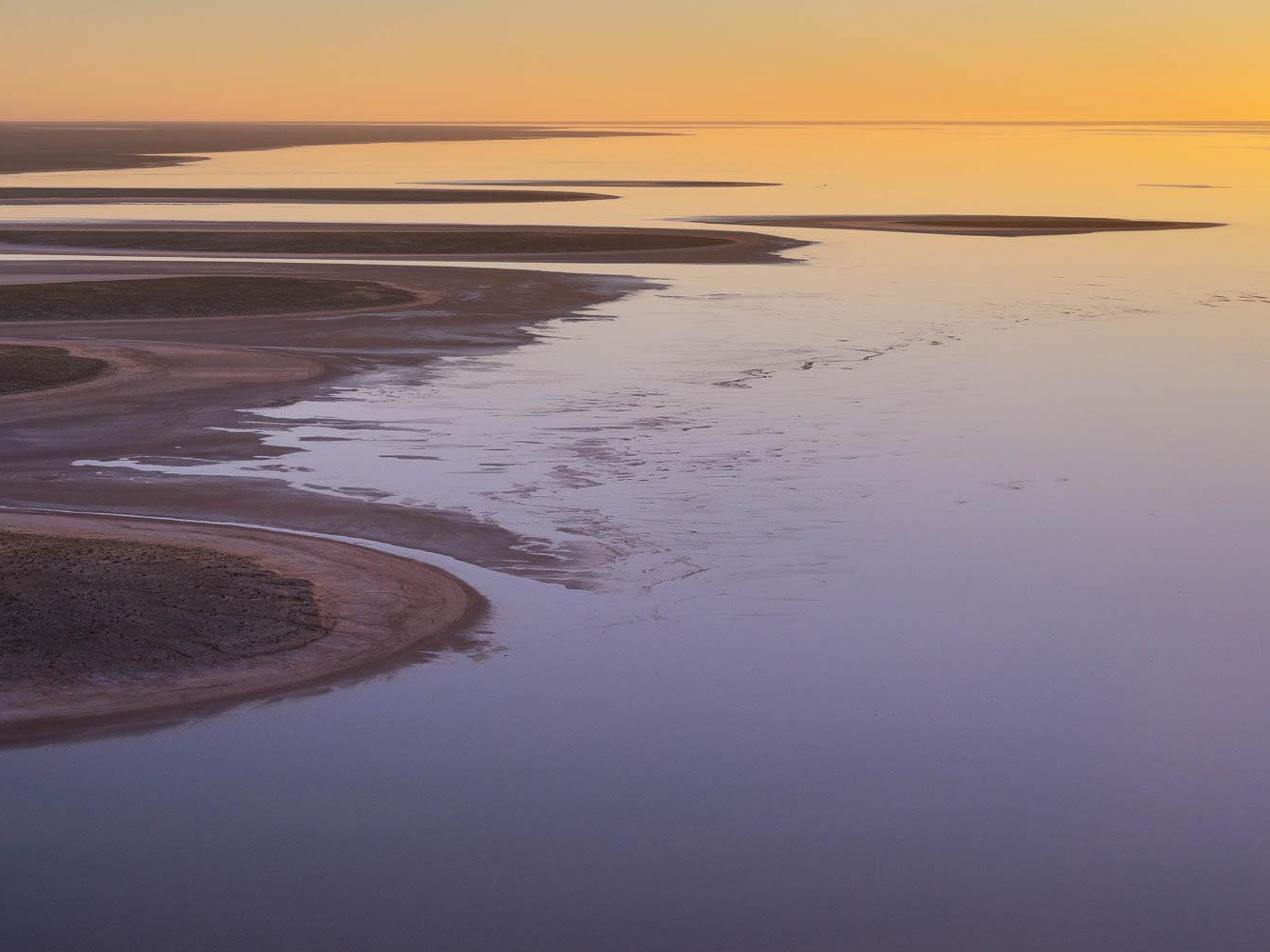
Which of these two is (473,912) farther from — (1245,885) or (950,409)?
(950,409)

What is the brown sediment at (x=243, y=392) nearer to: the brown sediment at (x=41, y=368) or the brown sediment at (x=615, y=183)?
the brown sediment at (x=41, y=368)

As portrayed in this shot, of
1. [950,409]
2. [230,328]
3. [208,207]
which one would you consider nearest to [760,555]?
[950,409]

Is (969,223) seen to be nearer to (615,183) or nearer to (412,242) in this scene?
(412,242)

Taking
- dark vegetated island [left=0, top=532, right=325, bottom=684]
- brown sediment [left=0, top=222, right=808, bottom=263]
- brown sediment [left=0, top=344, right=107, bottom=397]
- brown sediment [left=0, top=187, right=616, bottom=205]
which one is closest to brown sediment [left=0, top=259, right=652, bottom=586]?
brown sediment [left=0, top=344, right=107, bottom=397]

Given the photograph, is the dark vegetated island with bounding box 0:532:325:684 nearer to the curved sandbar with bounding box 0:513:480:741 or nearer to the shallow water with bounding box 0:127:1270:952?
the curved sandbar with bounding box 0:513:480:741

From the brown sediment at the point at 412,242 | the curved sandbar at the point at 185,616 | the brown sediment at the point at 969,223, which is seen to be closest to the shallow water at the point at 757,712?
the curved sandbar at the point at 185,616

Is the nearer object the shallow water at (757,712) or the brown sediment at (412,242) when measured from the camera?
the shallow water at (757,712)

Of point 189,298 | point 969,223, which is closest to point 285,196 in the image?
point 969,223
